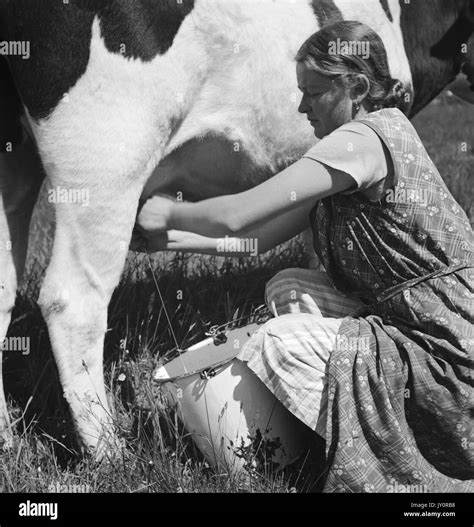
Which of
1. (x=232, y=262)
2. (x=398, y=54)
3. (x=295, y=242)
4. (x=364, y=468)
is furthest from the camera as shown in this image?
(x=295, y=242)

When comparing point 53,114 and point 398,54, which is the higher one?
point 398,54

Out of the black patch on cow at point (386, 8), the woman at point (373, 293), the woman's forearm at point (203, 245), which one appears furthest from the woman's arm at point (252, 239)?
the black patch on cow at point (386, 8)

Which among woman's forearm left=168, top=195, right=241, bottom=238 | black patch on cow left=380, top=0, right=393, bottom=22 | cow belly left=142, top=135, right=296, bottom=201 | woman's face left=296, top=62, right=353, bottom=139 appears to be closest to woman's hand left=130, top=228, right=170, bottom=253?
cow belly left=142, top=135, right=296, bottom=201

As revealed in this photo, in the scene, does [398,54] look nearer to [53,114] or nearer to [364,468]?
[53,114]

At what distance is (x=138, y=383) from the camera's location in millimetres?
3377

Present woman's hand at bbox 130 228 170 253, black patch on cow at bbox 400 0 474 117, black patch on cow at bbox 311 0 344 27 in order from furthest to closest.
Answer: black patch on cow at bbox 400 0 474 117, black patch on cow at bbox 311 0 344 27, woman's hand at bbox 130 228 170 253

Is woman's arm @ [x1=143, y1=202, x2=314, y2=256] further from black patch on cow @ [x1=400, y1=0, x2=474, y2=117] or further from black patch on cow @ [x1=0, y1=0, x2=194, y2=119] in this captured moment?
black patch on cow @ [x1=400, y1=0, x2=474, y2=117]

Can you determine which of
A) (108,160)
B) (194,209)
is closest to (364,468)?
(194,209)

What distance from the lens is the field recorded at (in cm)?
270

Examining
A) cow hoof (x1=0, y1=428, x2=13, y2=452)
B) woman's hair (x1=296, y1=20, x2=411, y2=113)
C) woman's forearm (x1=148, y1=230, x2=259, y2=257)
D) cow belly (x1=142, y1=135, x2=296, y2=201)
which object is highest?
woman's hair (x1=296, y1=20, x2=411, y2=113)

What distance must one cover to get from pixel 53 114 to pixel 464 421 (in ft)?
4.93

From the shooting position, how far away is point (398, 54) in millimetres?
3570

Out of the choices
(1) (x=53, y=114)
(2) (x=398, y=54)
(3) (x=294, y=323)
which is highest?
(2) (x=398, y=54)

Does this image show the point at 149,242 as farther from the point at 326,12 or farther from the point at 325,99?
the point at 326,12
